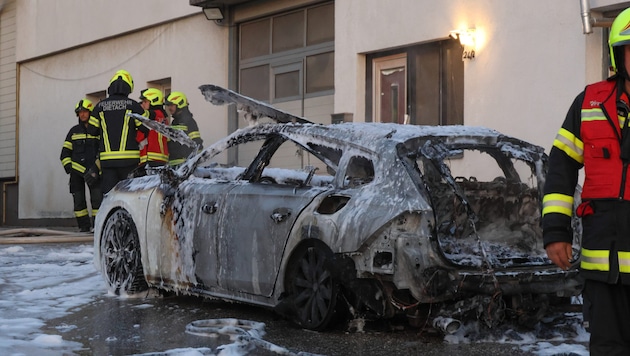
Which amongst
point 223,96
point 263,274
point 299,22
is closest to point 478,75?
point 299,22

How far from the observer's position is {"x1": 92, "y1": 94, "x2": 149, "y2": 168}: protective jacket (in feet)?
44.5

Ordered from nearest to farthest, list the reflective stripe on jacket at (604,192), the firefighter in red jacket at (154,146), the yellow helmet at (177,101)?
the reflective stripe on jacket at (604,192) < the firefighter in red jacket at (154,146) < the yellow helmet at (177,101)

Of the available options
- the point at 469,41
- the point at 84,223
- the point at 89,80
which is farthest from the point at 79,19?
the point at 469,41

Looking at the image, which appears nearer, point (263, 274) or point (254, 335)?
point (254, 335)

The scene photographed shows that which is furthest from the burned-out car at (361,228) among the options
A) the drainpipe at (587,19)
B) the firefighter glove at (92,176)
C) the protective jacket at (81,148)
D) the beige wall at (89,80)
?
the beige wall at (89,80)

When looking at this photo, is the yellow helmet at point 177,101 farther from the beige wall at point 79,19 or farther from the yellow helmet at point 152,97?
the beige wall at point 79,19

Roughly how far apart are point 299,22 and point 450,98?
3957 mm

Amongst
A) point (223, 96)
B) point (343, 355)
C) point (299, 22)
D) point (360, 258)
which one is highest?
point (299, 22)

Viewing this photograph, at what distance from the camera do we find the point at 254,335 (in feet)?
21.2

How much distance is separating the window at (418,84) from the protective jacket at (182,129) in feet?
8.58

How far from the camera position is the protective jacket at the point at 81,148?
17359 mm

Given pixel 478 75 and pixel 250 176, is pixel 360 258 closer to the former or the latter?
pixel 250 176

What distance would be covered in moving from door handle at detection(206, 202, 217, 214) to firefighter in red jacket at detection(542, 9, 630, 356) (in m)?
4.03

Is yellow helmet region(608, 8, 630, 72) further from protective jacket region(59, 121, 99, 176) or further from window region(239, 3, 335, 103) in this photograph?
protective jacket region(59, 121, 99, 176)
